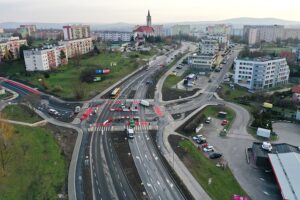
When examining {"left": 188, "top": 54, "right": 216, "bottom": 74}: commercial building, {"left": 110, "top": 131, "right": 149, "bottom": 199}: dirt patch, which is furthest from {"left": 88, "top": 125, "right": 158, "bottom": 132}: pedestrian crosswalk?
{"left": 188, "top": 54, "right": 216, "bottom": 74}: commercial building

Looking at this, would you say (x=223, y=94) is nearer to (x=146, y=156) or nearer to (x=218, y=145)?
(x=218, y=145)

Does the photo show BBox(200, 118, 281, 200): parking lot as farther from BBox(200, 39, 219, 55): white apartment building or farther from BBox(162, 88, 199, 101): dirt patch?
BBox(200, 39, 219, 55): white apartment building

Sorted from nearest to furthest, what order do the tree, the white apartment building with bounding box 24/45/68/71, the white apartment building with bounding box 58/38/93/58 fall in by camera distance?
the tree
the white apartment building with bounding box 24/45/68/71
the white apartment building with bounding box 58/38/93/58

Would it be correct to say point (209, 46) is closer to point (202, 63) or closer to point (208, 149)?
point (202, 63)

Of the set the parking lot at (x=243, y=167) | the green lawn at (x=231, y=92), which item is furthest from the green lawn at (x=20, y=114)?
the green lawn at (x=231, y=92)

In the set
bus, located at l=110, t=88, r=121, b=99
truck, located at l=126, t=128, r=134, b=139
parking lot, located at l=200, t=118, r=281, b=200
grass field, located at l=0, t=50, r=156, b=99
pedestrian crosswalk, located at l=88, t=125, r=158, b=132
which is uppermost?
grass field, located at l=0, t=50, r=156, b=99

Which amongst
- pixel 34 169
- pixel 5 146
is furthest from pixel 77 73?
pixel 34 169

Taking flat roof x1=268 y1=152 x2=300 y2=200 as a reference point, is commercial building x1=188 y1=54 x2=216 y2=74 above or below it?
above

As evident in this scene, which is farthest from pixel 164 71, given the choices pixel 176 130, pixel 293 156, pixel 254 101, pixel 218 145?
pixel 293 156
